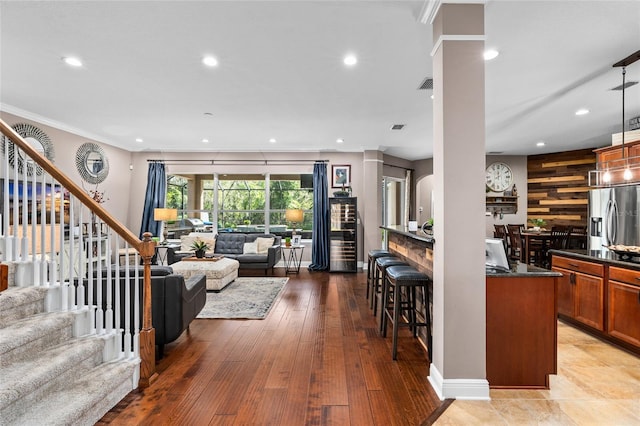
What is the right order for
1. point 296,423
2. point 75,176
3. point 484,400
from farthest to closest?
point 75,176 < point 484,400 < point 296,423

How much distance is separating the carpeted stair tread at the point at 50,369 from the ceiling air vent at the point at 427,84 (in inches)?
154

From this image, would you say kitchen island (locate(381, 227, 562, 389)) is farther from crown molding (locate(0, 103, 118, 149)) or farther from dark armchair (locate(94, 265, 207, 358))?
crown molding (locate(0, 103, 118, 149))

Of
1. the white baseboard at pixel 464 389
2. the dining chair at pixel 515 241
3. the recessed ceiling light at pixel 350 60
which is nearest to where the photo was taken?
the white baseboard at pixel 464 389

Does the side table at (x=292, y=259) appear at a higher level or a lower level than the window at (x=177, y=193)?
lower

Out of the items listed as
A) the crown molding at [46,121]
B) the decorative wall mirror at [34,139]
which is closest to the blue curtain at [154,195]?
the crown molding at [46,121]

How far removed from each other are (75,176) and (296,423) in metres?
6.04

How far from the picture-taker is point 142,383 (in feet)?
7.82

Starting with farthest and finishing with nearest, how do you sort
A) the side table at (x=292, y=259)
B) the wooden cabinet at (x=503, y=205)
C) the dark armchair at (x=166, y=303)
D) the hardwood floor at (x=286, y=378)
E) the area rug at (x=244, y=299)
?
the wooden cabinet at (x=503, y=205), the side table at (x=292, y=259), the area rug at (x=244, y=299), the dark armchair at (x=166, y=303), the hardwood floor at (x=286, y=378)

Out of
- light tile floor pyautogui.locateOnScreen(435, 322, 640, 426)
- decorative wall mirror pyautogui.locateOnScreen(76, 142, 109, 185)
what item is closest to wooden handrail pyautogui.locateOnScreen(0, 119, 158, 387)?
light tile floor pyautogui.locateOnScreen(435, 322, 640, 426)

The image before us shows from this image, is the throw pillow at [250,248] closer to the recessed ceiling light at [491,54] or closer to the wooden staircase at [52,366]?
the wooden staircase at [52,366]

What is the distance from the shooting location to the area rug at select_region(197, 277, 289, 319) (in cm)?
401

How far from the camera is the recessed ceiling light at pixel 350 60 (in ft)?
9.95

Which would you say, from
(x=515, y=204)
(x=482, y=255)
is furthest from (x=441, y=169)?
(x=515, y=204)

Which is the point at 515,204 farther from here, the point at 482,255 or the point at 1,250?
the point at 1,250
